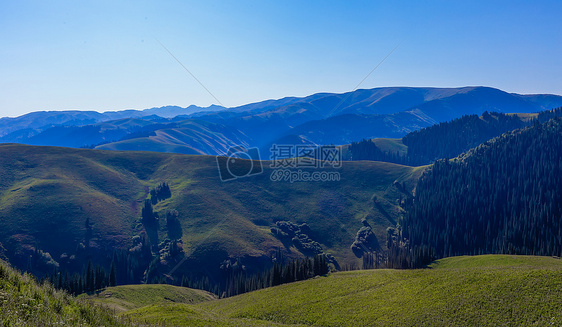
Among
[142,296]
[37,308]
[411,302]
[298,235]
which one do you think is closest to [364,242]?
[298,235]

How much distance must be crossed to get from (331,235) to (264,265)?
151 feet

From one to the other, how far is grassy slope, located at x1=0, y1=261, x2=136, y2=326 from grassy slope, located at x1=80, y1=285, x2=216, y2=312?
58701 mm

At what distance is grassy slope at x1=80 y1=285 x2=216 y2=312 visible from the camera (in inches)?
3275

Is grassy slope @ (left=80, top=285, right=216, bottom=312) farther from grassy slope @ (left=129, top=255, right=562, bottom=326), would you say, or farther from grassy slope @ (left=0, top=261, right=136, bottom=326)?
grassy slope @ (left=0, top=261, right=136, bottom=326)

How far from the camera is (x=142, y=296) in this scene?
94500 mm

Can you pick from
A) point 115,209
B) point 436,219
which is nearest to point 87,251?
point 115,209

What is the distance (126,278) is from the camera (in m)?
144

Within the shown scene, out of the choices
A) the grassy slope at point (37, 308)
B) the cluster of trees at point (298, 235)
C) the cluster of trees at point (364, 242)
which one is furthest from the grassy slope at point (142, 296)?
the cluster of trees at point (364, 242)

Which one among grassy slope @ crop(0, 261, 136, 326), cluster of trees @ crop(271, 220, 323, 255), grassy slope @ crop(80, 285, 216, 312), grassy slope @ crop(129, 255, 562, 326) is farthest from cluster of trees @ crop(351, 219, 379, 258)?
grassy slope @ crop(0, 261, 136, 326)

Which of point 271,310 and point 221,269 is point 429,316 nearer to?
point 271,310

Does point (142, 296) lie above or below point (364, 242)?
above

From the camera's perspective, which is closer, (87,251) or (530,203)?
(87,251)

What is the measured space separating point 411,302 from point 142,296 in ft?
231

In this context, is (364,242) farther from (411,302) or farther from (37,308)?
(37,308)
